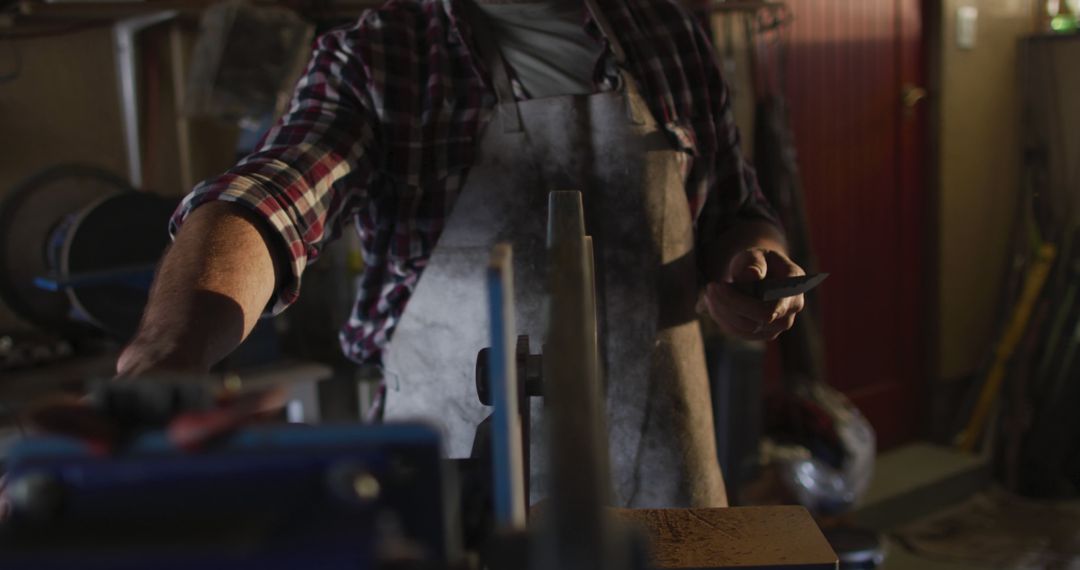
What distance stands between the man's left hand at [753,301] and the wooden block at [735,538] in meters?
0.40

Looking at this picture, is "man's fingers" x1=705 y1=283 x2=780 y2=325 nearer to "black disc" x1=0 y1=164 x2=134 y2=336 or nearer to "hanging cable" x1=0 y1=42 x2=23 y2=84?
"black disc" x1=0 y1=164 x2=134 y2=336

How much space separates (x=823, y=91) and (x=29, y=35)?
2385mm

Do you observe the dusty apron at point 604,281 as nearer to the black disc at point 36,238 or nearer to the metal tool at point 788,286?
the metal tool at point 788,286

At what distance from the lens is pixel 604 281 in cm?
122

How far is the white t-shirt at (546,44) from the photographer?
1.20 m

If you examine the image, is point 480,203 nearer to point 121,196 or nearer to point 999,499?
point 121,196

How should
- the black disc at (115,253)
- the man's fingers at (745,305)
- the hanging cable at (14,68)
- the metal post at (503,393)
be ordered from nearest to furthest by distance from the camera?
the metal post at (503,393), the man's fingers at (745,305), the black disc at (115,253), the hanging cable at (14,68)

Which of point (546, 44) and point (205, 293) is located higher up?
point (546, 44)

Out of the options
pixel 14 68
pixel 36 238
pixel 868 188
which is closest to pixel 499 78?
pixel 36 238

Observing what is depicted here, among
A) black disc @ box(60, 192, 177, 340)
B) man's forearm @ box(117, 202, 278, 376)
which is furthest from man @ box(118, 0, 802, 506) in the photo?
black disc @ box(60, 192, 177, 340)

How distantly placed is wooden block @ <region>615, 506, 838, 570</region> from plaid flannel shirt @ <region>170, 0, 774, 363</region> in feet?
1.40

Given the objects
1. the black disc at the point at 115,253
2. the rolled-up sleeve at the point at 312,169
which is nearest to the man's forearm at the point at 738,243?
the rolled-up sleeve at the point at 312,169

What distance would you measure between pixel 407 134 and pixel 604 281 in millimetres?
303

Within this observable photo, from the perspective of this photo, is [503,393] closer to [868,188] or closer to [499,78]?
[499,78]
